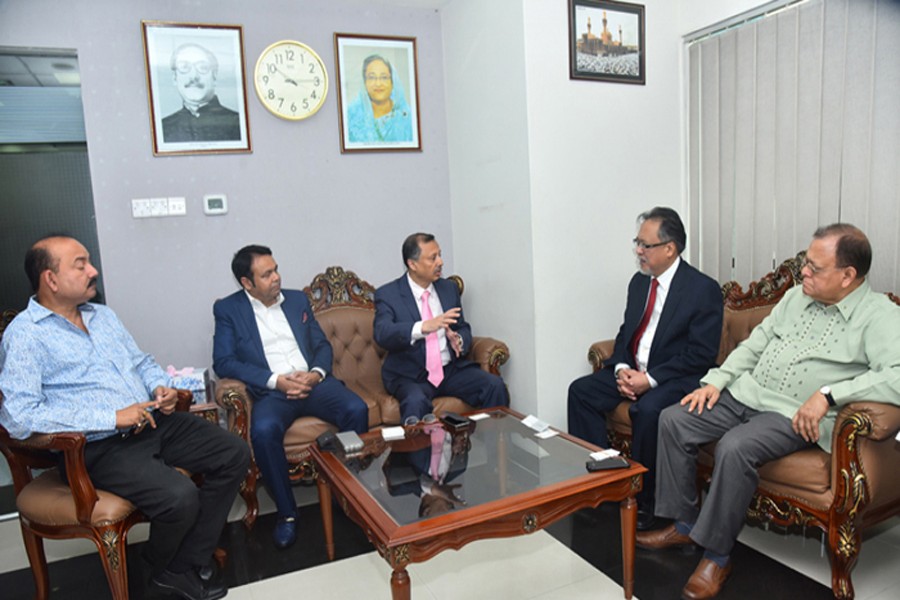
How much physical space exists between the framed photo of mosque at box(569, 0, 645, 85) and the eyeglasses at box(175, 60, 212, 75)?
2012 millimetres

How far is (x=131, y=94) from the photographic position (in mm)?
3301

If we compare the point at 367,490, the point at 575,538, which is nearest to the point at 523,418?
the point at 575,538

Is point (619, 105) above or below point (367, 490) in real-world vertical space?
above

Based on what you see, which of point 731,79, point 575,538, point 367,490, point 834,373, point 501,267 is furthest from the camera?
point 501,267

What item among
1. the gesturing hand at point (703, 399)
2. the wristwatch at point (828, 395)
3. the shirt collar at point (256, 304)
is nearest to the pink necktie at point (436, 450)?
the gesturing hand at point (703, 399)

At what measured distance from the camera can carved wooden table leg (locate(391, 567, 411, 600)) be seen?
5.73 feet

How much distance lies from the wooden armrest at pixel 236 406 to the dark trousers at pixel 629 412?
160 cm

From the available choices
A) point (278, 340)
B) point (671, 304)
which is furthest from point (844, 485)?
point (278, 340)

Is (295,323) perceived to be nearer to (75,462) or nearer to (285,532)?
(285,532)

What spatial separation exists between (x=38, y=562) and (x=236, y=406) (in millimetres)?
911

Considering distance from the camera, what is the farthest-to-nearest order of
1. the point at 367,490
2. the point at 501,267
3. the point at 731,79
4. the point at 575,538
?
the point at 501,267 < the point at 731,79 < the point at 575,538 < the point at 367,490

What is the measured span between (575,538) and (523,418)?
550 millimetres

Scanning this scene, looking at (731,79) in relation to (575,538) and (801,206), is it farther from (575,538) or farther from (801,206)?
(575,538)

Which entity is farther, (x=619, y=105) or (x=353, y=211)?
(x=353, y=211)
